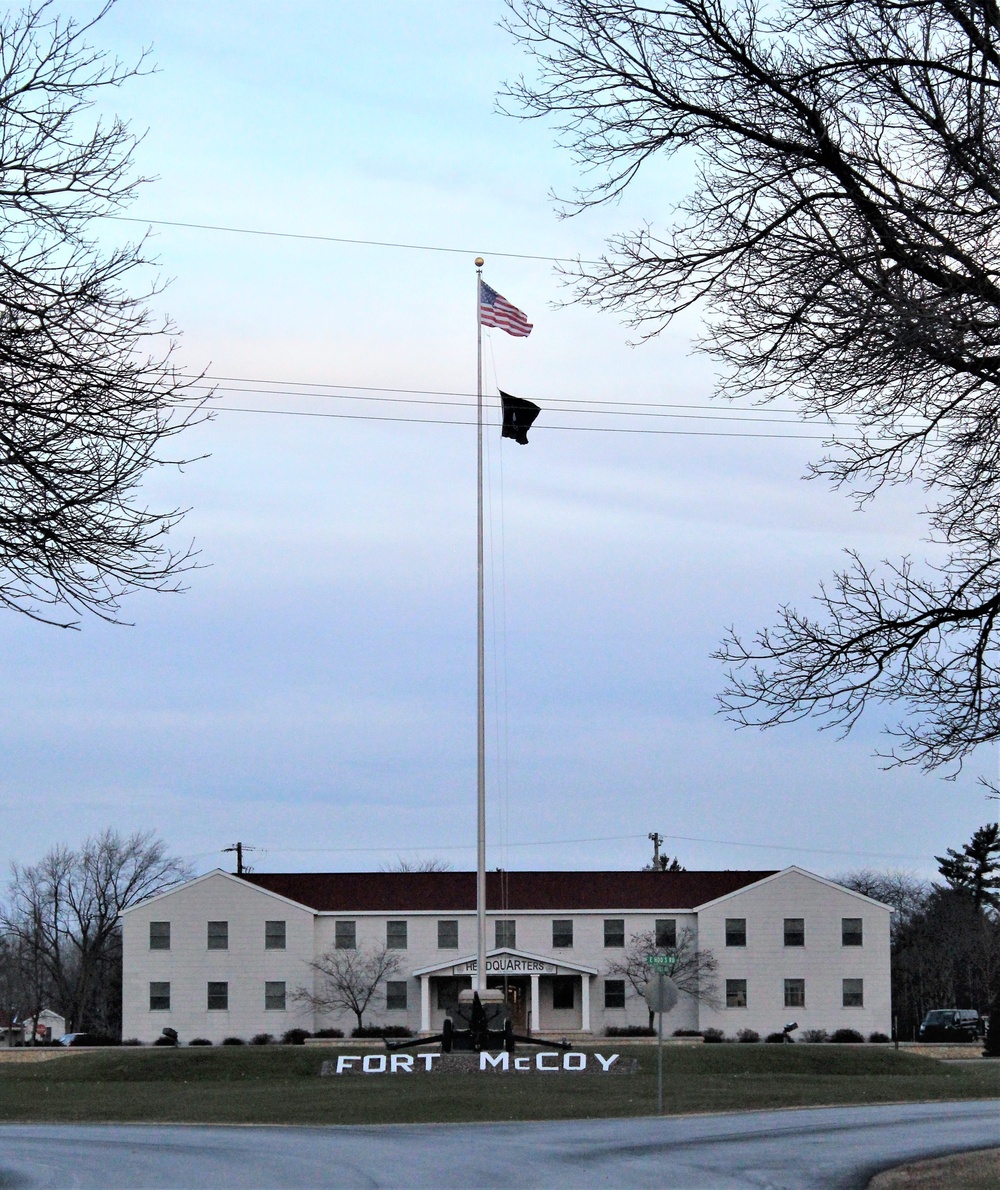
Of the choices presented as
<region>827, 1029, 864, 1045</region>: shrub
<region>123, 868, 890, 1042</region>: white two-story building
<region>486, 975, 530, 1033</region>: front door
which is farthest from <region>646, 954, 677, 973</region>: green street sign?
<region>827, 1029, 864, 1045</region>: shrub

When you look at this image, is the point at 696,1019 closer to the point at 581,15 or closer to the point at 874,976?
the point at 874,976

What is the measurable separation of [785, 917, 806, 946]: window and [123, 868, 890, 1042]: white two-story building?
0.06m

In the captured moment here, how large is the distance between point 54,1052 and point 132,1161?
1363 inches

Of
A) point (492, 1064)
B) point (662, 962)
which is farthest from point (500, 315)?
point (492, 1064)

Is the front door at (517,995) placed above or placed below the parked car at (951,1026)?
above

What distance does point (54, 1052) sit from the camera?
48750 mm

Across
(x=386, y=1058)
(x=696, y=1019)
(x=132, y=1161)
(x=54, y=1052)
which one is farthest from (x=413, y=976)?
(x=132, y=1161)

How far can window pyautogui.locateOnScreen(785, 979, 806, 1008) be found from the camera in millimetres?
59250

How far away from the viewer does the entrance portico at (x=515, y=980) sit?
58.8m

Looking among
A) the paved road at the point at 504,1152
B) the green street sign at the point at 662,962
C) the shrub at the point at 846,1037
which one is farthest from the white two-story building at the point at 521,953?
the paved road at the point at 504,1152

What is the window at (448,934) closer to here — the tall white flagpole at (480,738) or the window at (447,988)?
the window at (447,988)

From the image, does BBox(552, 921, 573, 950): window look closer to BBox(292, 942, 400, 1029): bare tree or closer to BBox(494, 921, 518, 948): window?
BBox(494, 921, 518, 948): window

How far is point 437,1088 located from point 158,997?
36.2 m

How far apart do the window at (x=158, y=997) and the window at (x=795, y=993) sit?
971 inches
